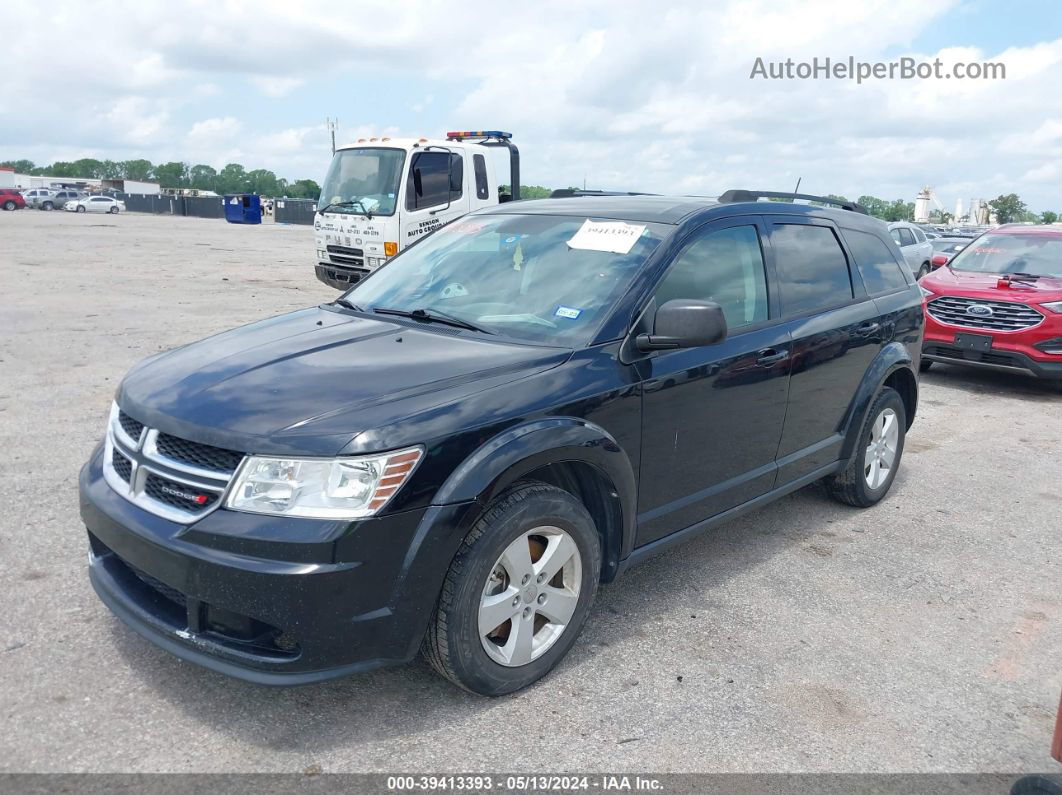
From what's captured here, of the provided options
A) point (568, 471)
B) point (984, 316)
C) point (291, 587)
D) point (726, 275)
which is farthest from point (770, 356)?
point (984, 316)

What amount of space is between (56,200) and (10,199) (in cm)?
438

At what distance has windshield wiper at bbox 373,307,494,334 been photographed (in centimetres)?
363

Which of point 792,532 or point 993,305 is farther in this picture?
point 993,305

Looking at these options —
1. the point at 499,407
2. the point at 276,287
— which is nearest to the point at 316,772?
the point at 499,407

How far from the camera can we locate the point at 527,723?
3.00m

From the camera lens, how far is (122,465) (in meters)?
3.11

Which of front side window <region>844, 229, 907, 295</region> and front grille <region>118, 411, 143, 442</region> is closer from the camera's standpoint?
front grille <region>118, 411, 143, 442</region>

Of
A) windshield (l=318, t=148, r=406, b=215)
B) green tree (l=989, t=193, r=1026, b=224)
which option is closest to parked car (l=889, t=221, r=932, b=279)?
windshield (l=318, t=148, r=406, b=215)

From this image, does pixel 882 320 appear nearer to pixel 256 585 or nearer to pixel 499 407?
pixel 499 407

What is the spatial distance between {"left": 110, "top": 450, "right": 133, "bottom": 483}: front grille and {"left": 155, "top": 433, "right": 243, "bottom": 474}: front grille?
0.21 m

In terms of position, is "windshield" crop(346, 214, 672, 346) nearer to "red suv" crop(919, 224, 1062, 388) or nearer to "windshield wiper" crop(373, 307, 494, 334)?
"windshield wiper" crop(373, 307, 494, 334)

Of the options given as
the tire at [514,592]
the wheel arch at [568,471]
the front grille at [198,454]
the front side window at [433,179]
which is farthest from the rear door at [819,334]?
the front side window at [433,179]

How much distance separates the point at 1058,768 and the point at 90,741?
3222 mm

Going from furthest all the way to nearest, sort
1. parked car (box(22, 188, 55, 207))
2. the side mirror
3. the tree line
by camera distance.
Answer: the tree line
parked car (box(22, 188, 55, 207))
the side mirror
